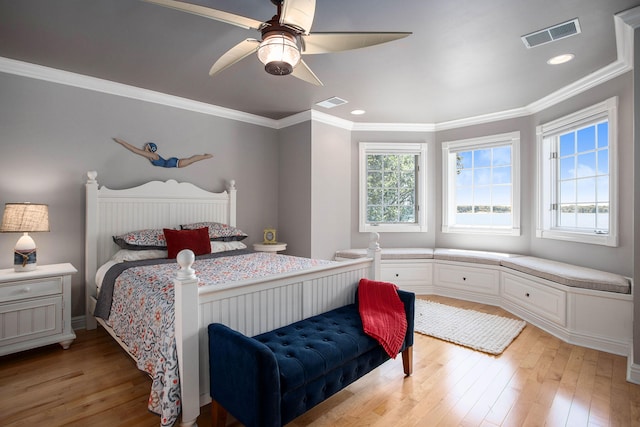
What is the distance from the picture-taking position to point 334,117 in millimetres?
4672

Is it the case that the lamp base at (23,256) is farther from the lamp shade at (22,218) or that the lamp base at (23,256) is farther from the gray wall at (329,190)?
the gray wall at (329,190)


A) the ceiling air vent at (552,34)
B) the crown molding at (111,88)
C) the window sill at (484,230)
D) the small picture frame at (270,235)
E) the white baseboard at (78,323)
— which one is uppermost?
the ceiling air vent at (552,34)

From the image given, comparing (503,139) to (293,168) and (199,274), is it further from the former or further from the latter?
(199,274)

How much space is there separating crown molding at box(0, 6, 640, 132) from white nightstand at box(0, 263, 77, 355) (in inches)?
71.4

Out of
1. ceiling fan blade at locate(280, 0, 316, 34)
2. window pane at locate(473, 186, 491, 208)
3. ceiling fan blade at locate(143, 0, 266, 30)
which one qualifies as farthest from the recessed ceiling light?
ceiling fan blade at locate(143, 0, 266, 30)

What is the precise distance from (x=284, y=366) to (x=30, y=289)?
7.83ft

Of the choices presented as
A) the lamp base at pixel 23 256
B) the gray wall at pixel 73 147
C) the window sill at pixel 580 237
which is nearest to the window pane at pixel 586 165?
the window sill at pixel 580 237

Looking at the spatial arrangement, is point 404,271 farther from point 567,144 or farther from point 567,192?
point 567,144

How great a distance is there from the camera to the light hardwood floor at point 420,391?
1.90 m


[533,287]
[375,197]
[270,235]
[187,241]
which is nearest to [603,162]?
[533,287]

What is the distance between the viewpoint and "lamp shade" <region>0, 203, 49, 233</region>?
262cm

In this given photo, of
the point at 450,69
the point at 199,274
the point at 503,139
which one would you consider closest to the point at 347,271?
the point at 199,274

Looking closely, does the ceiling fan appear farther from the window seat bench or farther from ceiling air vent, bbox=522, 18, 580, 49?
the window seat bench

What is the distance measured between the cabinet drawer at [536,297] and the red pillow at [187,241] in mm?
3432
